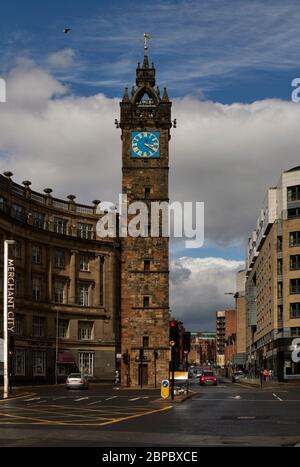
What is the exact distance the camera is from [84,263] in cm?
10906

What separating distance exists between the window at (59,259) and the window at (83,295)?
4.51 metres

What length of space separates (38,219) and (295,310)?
36704 mm

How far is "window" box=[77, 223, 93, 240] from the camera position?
108812 millimetres

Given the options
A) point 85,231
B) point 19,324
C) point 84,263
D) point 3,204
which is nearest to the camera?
point 3,204

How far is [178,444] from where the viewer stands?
19.4 metres

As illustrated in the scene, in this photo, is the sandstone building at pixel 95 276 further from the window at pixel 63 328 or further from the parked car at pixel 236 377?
the parked car at pixel 236 377

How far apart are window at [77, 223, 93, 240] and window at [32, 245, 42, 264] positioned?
28.2 ft

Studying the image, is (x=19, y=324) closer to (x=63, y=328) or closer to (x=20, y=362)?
(x=20, y=362)

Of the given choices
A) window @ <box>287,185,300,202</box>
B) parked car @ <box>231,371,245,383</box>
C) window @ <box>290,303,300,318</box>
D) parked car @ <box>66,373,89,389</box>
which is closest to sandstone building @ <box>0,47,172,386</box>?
parked car @ <box>231,371,245,383</box>

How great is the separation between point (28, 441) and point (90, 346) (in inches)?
3418

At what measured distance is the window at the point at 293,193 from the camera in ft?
355

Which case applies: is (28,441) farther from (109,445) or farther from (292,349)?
(292,349)

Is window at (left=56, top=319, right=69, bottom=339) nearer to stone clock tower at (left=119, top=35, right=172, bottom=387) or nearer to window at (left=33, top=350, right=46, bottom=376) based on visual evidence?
window at (left=33, top=350, right=46, bottom=376)

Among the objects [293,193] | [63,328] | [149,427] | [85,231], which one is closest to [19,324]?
[63,328]
